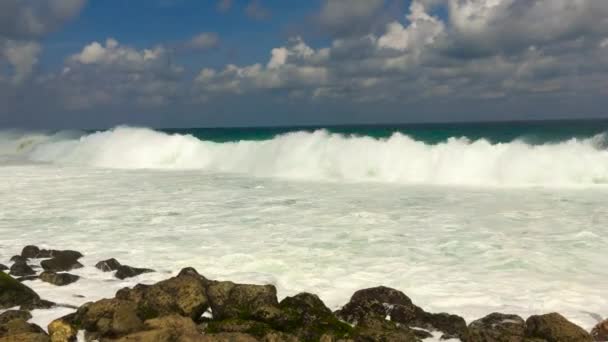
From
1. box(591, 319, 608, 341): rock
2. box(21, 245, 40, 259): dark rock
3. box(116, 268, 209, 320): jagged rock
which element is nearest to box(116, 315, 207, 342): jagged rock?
box(116, 268, 209, 320): jagged rock

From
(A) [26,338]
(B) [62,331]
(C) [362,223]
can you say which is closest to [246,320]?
(B) [62,331]

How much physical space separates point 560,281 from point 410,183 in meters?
Result: 14.3

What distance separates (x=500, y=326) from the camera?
20.5 feet

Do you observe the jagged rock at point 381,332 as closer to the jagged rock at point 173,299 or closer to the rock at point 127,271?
the jagged rock at point 173,299

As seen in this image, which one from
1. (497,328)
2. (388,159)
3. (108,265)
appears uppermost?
(388,159)

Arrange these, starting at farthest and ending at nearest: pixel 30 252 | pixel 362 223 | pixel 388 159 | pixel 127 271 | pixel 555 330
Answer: pixel 388 159
pixel 362 223
pixel 30 252
pixel 127 271
pixel 555 330

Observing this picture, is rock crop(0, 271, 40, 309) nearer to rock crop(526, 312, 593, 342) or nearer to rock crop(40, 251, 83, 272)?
rock crop(40, 251, 83, 272)

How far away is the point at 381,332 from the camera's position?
5758mm

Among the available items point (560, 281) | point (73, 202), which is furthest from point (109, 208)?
point (560, 281)

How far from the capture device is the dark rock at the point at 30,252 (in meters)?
9.81

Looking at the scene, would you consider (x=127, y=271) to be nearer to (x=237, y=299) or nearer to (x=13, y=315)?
(x=13, y=315)

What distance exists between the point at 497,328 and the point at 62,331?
490 cm

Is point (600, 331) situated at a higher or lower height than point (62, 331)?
lower

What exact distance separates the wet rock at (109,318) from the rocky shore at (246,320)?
0.01m
